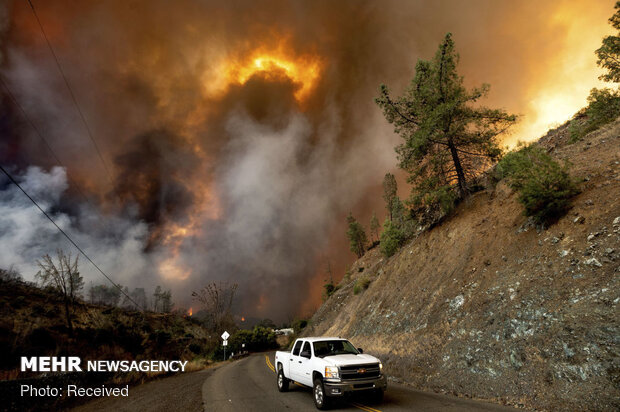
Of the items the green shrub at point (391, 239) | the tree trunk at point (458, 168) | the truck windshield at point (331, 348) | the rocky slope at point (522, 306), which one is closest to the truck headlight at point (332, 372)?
the truck windshield at point (331, 348)

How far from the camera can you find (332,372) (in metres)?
7.93

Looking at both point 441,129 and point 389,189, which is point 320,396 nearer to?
point 441,129

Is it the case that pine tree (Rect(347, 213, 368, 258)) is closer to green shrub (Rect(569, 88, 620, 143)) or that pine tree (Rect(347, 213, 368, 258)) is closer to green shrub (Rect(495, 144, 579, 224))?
green shrub (Rect(569, 88, 620, 143))

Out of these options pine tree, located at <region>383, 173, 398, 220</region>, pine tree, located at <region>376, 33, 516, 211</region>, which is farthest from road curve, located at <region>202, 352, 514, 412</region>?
pine tree, located at <region>383, 173, 398, 220</region>

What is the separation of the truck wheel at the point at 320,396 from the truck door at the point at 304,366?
591 millimetres

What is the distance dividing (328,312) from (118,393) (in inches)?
1300

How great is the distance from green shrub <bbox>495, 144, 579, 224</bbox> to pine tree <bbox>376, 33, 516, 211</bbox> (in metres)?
5.80

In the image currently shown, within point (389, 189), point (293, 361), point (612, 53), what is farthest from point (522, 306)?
point (389, 189)

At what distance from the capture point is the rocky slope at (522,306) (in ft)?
23.4

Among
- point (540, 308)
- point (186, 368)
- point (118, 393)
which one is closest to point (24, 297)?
point (186, 368)

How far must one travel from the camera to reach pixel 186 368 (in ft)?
77.6

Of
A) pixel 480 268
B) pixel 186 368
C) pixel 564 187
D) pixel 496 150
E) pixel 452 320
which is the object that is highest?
pixel 496 150

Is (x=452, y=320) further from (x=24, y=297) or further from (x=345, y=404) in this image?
(x=24, y=297)

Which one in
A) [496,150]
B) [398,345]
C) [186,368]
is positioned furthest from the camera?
[186,368]
